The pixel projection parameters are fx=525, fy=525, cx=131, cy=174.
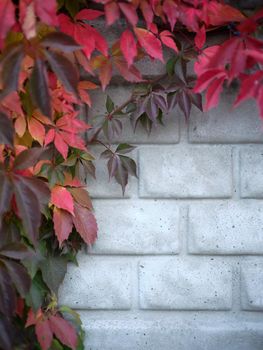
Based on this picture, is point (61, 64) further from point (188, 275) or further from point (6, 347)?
point (188, 275)

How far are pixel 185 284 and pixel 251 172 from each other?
0.36 metres

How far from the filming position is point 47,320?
1.38 metres

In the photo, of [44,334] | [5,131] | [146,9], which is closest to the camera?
[5,131]

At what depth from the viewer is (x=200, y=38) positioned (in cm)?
130

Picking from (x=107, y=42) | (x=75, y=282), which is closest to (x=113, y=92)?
(x=107, y=42)

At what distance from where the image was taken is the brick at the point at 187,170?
1436 millimetres

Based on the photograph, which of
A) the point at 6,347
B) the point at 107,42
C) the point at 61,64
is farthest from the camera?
the point at 107,42

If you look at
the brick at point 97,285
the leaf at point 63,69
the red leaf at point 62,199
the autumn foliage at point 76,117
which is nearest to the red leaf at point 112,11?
the autumn foliage at point 76,117

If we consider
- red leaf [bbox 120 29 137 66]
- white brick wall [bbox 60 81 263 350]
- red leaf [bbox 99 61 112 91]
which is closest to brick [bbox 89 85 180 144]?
white brick wall [bbox 60 81 263 350]

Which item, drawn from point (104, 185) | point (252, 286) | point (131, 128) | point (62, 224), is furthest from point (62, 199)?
point (252, 286)

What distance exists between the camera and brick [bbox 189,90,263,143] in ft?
4.67

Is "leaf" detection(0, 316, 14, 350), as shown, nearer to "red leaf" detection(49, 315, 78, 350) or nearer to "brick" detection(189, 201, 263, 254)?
"red leaf" detection(49, 315, 78, 350)

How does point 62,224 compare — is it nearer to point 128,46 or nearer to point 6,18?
point 128,46

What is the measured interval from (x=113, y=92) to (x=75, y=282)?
0.54 metres
